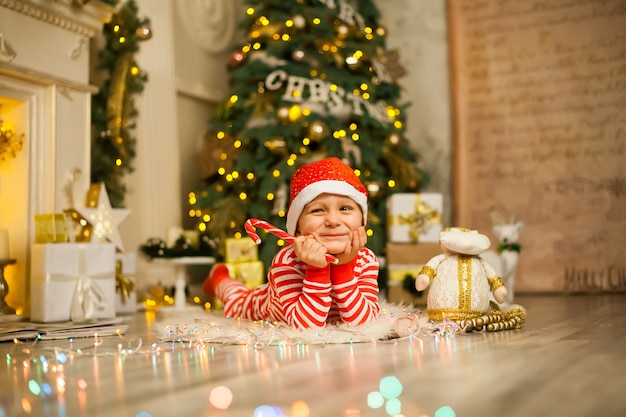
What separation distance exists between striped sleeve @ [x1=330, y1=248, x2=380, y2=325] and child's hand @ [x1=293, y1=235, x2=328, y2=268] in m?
0.12

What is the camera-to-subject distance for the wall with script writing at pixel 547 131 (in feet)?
13.2

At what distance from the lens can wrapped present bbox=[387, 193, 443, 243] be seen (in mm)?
3617

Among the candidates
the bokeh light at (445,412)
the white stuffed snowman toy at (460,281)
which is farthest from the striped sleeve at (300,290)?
the bokeh light at (445,412)

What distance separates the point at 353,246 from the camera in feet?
6.17

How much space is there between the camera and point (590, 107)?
4.10m

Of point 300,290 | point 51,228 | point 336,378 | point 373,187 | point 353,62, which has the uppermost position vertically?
point 353,62

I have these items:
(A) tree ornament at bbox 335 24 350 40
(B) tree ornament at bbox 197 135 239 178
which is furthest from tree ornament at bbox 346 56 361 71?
(B) tree ornament at bbox 197 135 239 178

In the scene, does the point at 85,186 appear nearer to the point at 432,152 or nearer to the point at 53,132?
the point at 53,132

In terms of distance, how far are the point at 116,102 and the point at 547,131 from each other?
8.54ft

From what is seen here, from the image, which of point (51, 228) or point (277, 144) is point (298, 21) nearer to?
point (277, 144)

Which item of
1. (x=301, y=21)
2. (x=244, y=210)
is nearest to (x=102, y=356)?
(x=244, y=210)

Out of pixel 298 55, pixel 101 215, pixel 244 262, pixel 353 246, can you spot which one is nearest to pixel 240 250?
pixel 244 262

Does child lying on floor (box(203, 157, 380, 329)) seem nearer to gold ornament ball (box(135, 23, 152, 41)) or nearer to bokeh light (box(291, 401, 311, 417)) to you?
bokeh light (box(291, 401, 311, 417))

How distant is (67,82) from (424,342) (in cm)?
215
